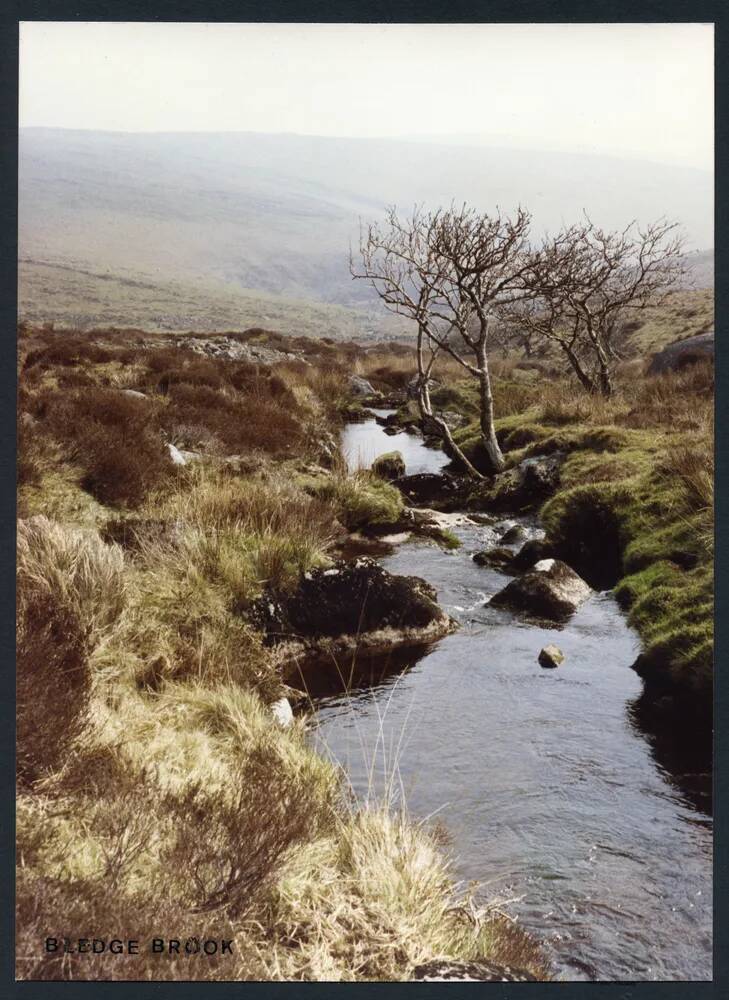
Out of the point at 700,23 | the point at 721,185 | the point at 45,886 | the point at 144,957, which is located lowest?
the point at 144,957

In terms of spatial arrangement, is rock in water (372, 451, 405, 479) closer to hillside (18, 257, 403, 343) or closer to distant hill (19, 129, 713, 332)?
distant hill (19, 129, 713, 332)

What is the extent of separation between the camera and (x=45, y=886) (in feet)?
11.1

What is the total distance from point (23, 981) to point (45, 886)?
437mm

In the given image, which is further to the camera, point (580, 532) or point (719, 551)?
point (580, 532)

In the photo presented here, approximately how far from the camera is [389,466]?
49.2 feet

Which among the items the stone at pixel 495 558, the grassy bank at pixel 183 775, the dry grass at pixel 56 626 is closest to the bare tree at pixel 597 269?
the stone at pixel 495 558

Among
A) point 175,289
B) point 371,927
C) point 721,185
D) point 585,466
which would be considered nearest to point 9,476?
point 371,927

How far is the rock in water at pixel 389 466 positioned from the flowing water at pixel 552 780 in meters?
6.27

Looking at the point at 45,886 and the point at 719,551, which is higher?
the point at 719,551

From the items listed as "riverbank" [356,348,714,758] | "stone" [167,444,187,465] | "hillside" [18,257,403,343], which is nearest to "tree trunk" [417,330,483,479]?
"riverbank" [356,348,714,758]

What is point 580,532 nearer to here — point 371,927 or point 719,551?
point 719,551

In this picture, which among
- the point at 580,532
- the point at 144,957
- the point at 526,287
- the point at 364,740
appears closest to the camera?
the point at 144,957

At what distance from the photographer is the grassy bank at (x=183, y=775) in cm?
356

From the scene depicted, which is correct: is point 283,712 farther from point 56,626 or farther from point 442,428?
point 442,428
